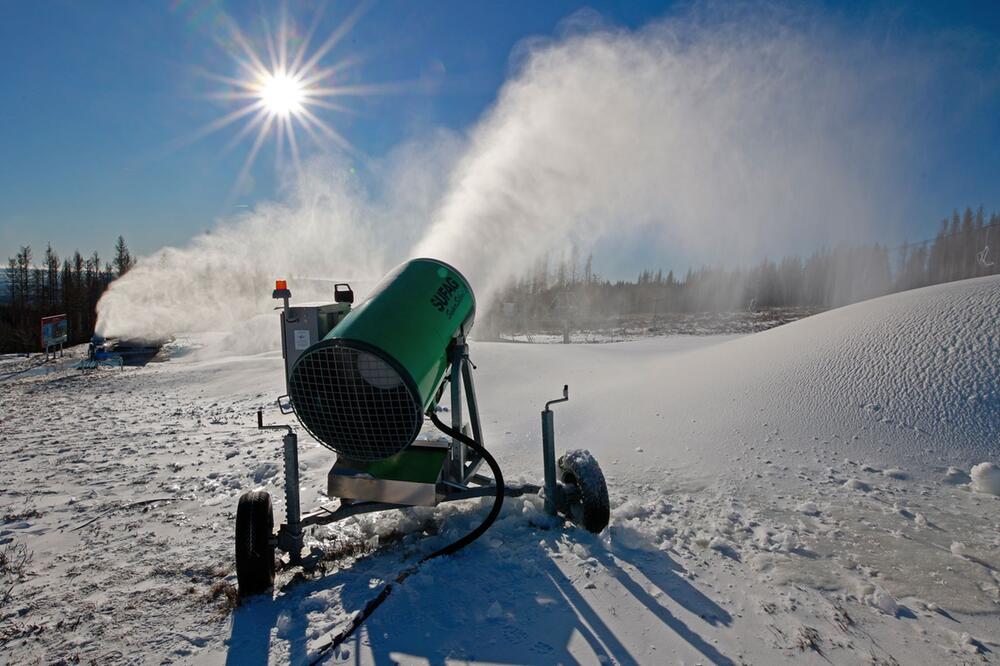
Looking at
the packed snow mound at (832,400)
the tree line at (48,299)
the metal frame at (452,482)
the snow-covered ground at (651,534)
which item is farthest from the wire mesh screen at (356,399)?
the tree line at (48,299)

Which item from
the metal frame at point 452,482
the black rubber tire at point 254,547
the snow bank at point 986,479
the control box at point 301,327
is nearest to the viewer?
the black rubber tire at point 254,547

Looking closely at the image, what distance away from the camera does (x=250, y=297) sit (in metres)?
45.9

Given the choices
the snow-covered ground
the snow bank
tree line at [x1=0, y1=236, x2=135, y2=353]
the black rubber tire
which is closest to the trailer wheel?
the snow-covered ground

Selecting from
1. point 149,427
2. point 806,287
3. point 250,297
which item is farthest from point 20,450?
point 806,287

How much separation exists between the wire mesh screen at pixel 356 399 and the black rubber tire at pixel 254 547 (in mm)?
680

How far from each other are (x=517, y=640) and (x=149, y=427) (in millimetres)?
8969

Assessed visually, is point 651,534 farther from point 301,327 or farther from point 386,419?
point 301,327

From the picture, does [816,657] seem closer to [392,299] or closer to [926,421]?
[392,299]

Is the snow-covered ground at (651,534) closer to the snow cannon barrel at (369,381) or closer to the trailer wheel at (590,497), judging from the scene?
the trailer wheel at (590,497)

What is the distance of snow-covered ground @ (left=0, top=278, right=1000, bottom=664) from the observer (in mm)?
2668

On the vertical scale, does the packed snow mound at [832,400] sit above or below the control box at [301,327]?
below

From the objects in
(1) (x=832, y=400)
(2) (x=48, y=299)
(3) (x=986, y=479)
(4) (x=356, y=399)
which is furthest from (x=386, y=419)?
(2) (x=48, y=299)

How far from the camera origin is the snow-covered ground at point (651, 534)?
8.75ft

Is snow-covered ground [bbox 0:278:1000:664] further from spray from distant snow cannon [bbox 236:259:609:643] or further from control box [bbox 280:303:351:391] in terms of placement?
control box [bbox 280:303:351:391]
